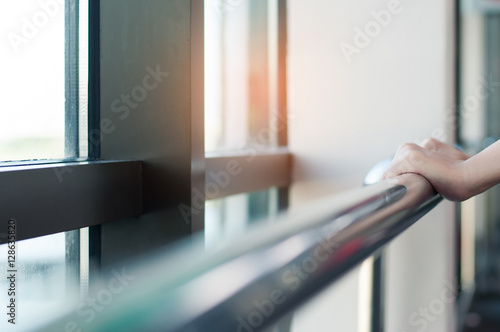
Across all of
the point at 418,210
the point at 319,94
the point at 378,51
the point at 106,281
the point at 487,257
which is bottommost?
the point at 487,257

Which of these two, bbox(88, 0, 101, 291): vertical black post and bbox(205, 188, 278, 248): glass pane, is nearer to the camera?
bbox(88, 0, 101, 291): vertical black post

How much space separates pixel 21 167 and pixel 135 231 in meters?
0.24

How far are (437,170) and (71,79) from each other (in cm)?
49

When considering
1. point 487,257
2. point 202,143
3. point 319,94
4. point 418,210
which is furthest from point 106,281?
point 487,257

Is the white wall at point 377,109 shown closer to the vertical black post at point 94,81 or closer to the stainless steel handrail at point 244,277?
the vertical black post at point 94,81

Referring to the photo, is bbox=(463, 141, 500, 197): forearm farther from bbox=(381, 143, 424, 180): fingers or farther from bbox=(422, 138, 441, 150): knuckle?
bbox=(422, 138, 441, 150): knuckle

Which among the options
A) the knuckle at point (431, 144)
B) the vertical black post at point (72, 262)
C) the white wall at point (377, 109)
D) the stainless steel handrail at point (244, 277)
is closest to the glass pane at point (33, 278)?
the vertical black post at point (72, 262)

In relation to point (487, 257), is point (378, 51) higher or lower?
higher

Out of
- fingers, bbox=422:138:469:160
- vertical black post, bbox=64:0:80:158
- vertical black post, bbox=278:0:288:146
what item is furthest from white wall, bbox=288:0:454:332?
vertical black post, bbox=64:0:80:158

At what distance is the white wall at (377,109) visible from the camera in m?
1.44

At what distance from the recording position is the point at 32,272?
68 cm

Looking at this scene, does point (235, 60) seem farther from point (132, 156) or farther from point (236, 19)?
point (132, 156)

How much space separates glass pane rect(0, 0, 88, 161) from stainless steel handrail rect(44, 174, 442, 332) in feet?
1.52

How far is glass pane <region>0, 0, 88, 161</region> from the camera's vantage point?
67 cm
